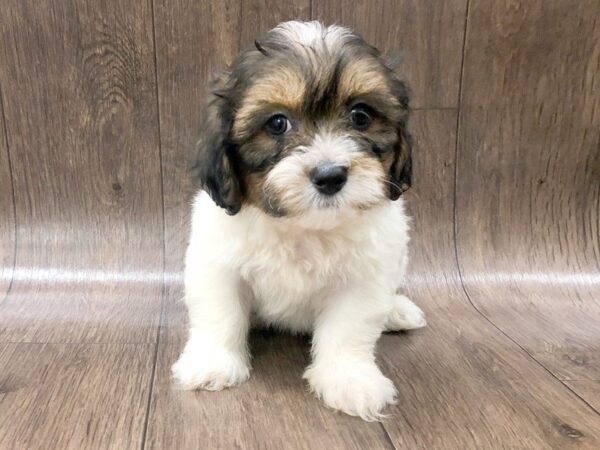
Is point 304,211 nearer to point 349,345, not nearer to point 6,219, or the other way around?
point 349,345

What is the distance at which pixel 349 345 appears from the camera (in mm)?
1906

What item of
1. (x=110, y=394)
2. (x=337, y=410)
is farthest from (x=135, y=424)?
(x=337, y=410)

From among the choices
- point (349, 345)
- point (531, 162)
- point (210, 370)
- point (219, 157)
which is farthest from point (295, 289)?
point (531, 162)

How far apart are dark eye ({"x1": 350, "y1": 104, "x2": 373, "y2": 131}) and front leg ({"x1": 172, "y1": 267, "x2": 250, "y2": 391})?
58 cm

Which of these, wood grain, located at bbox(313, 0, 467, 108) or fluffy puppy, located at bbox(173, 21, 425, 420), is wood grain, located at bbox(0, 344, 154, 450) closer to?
fluffy puppy, located at bbox(173, 21, 425, 420)

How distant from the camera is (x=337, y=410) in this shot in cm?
176

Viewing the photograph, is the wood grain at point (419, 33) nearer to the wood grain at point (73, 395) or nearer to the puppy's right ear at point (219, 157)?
the puppy's right ear at point (219, 157)

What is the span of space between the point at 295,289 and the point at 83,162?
1163 millimetres

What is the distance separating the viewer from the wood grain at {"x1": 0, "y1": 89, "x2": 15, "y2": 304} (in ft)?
8.24

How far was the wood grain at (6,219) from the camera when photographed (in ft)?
8.24

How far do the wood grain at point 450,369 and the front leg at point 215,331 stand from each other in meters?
0.48

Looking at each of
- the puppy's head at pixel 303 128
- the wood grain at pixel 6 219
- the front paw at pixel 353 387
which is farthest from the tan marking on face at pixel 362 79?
the wood grain at pixel 6 219

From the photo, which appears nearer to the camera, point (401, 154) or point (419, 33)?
point (401, 154)

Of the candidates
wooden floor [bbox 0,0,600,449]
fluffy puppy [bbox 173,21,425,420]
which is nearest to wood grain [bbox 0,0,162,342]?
wooden floor [bbox 0,0,600,449]
